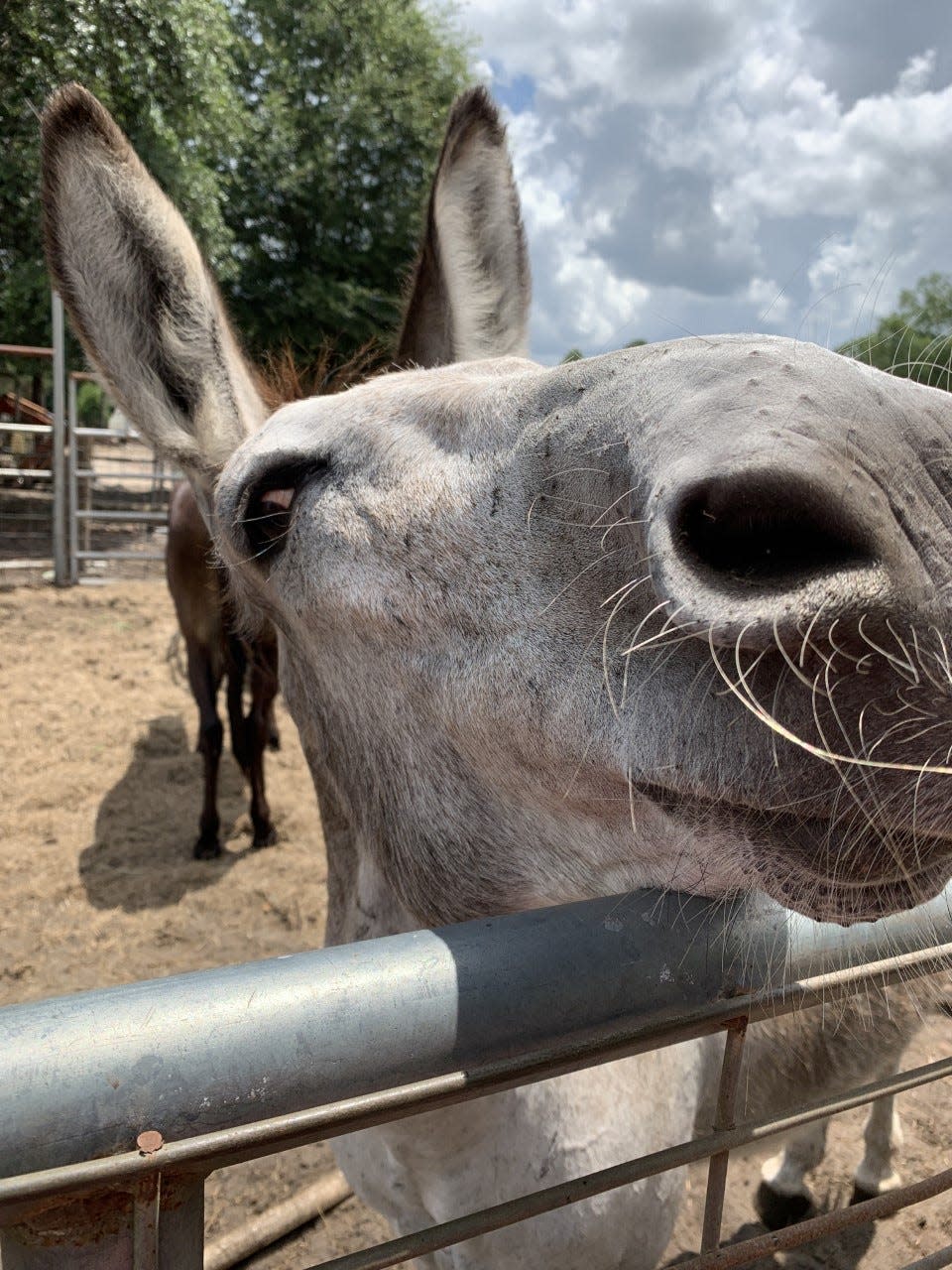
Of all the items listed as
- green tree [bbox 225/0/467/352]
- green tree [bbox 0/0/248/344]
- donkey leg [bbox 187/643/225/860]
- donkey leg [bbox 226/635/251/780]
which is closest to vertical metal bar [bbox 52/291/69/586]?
green tree [bbox 0/0/248/344]

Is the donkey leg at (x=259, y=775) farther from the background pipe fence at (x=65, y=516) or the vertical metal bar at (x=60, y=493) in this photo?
the vertical metal bar at (x=60, y=493)

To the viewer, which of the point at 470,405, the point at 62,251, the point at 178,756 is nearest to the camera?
the point at 470,405

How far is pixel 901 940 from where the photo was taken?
1.23 m

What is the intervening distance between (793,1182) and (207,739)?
4599 mm

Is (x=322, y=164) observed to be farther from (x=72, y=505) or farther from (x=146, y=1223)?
(x=146, y=1223)

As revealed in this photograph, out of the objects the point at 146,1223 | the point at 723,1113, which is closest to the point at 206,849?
the point at 723,1113

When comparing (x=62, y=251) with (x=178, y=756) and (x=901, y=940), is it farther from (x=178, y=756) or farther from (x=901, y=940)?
(x=178, y=756)

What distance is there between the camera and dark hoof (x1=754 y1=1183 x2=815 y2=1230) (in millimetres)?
3307

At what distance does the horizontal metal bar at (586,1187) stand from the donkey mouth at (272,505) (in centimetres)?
130

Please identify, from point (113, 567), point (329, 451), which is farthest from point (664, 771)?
point (113, 567)

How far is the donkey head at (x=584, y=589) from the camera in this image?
35.8 inches

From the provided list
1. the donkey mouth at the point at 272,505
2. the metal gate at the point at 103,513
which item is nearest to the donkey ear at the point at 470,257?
the donkey mouth at the point at 272,505

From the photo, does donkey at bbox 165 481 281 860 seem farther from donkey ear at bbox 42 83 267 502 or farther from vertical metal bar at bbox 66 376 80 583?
vertical metal bar at bbox 66 376 80 583

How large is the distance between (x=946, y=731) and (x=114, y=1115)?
0.91 m
